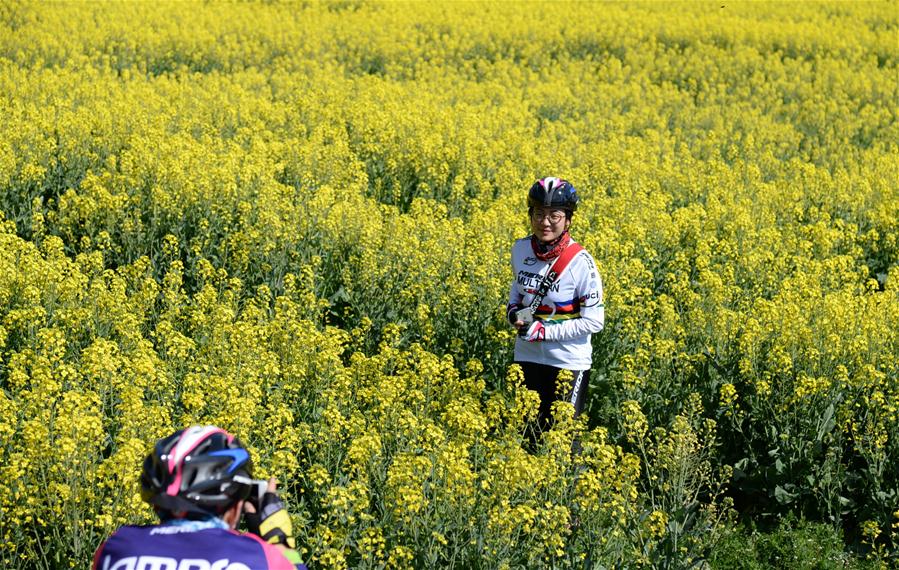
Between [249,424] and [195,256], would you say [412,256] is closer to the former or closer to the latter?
[195,256]

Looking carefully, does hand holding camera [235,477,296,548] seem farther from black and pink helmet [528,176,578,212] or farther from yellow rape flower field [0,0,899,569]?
black and pink helmet [528,176,578,212]

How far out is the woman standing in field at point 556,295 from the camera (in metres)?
7.07

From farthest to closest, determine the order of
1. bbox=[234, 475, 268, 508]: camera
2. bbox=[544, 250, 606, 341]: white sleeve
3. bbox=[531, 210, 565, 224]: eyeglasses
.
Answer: bbox=[531, 210, 565, 224]: eyeglasses < bbox=[544, 250, 606, 341]: white sleeve < bbox=[234, 475, 268, 508]: camera

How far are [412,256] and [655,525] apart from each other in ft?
15.6

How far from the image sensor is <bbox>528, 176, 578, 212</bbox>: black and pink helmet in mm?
7086

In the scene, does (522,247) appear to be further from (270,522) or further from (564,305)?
(270,522)

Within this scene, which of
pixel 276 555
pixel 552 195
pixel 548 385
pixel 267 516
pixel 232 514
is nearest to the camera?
pixel 276 555

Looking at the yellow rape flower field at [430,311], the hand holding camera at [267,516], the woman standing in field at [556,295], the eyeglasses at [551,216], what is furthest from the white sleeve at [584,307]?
the hand holding camera at [267,516]

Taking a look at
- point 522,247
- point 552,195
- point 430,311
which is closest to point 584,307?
point 522,247

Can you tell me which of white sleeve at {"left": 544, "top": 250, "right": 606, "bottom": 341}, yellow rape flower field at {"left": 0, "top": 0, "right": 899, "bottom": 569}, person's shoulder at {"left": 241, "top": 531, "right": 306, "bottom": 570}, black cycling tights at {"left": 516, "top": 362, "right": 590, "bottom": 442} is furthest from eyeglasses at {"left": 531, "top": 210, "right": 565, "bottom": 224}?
person's shoulder at {"left": 241, "top": 531, "right": 306, "bottom": 570}

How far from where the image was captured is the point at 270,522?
3547 mm

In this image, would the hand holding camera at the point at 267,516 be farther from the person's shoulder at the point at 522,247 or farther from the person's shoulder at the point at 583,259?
the person's shoulder at the point at 522,247

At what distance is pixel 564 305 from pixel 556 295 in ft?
0.28

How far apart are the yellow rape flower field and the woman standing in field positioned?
0.43 meters
